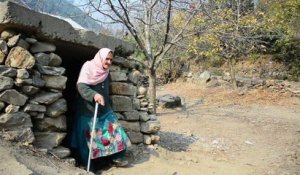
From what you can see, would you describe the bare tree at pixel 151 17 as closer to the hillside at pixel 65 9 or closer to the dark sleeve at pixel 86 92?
the hillside at pixel 65 9

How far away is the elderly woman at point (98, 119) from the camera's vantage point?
4.43 m

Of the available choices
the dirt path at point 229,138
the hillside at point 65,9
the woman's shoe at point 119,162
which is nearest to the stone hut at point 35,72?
the woman's shoe at point 119,162

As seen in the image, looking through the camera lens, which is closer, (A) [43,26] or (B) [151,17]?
(A) [43,26]

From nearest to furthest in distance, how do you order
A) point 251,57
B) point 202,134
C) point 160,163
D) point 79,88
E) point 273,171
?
1. point 79,88
2. point 160,163
3. point 273,171
4. point 202,134
5. point 251,57

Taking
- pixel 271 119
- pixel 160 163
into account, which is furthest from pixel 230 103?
pixel 160 163

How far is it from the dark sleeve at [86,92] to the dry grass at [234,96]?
30.7 ft

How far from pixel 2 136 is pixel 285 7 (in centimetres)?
1303

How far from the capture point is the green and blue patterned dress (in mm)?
4574

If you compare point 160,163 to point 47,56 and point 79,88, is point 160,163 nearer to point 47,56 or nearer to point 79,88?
point 79,88

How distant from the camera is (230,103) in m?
13.1

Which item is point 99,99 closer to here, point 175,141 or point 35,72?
point 35,72

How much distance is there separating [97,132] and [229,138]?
163 inches

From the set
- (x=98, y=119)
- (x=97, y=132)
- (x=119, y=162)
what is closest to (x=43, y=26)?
(x=98, y=119)

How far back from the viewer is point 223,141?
7648mm
